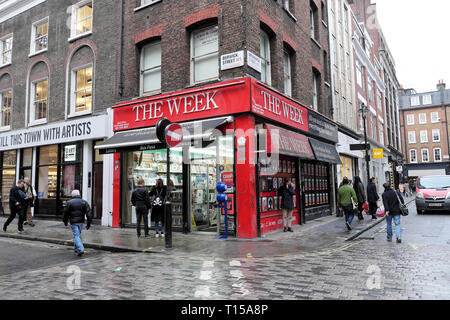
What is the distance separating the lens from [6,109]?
17.7m

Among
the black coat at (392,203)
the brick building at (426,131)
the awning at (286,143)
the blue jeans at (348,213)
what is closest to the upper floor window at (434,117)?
the brick building at (426,131)

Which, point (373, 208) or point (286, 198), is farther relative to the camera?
point (373, 208)

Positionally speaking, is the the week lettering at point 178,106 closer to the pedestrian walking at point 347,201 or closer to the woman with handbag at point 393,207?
the pedestrian walking at point 347,201

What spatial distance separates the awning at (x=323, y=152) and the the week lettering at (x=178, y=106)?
536 centimetres

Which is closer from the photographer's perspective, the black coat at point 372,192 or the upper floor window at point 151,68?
the upper floor window at point 151,68

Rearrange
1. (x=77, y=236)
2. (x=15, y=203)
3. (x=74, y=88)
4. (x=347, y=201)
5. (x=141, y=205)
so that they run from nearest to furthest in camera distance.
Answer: (x=77, y=236), (x=141, y=205), (x=347, y=201), (x=15, y=203), (x=74, y=88)

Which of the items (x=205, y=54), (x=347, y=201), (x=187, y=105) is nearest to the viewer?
(x=187, y=105)

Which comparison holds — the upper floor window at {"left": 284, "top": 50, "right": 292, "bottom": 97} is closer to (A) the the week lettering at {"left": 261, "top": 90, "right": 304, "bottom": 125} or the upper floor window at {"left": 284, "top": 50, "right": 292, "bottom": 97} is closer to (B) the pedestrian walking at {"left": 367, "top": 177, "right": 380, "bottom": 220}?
(A) the the week lettering at {"left": 261, "top": 90, "right": 304, "bottom": 125}

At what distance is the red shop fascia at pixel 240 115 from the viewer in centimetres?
944

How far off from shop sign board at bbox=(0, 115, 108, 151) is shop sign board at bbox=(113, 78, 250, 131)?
3.09 ft

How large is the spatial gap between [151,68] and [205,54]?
8.68 feet

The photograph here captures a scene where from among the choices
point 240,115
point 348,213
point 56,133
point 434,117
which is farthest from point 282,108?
point 434,117

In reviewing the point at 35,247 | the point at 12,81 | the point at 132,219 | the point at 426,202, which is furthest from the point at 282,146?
the point at 12,81

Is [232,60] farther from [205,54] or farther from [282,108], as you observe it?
[282,108]
